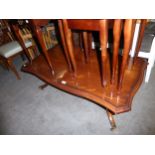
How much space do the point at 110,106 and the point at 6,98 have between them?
4.06 feet

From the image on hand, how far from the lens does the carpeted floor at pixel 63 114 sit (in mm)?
1229

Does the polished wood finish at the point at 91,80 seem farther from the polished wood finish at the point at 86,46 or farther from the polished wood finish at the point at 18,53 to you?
the polished wood finish at the point at 18,53

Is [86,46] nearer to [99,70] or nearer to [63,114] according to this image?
[99,70]

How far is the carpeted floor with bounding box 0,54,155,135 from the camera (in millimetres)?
1229

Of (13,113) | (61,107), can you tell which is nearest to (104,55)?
(61,107)

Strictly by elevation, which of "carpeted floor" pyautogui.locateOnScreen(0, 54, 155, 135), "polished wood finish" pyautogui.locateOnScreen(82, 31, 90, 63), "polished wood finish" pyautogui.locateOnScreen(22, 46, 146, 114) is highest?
"polished wood finish" pyautogui.locateOnScreen(82, 31, 90, 63)

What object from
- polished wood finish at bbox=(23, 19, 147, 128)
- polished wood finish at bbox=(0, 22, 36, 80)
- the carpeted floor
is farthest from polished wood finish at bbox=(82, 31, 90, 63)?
polished wood finish at bbox=(0, 22, 36, 80)

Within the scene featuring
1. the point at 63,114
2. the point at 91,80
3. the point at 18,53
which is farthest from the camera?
the point at 18,53

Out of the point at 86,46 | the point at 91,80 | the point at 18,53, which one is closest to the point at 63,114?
the point at 91,80

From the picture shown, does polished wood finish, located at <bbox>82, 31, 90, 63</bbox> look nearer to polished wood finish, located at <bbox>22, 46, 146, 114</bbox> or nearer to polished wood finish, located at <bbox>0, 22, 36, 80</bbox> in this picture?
polished wood finish, located at <bbox>22, 46, 146, 114</bbox>

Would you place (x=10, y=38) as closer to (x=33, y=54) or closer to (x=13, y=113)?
(x=33, y=54)

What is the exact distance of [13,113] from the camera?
146 cm

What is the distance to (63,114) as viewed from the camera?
54.4 inches

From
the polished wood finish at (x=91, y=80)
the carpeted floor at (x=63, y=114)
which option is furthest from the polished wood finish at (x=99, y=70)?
the carpeted floor at (x=63, y=114)
